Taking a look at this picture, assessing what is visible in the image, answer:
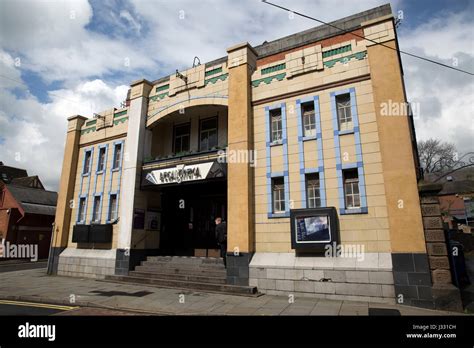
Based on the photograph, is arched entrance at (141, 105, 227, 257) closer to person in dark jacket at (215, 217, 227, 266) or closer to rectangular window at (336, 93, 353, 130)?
person in dark jacket at (215, 217, 227, 266)

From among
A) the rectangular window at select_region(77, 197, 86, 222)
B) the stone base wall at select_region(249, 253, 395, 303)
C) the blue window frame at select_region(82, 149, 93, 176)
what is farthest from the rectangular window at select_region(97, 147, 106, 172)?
the stone base wall at select_region(249, 253, 395, 303)

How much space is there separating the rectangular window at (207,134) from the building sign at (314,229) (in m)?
7.50

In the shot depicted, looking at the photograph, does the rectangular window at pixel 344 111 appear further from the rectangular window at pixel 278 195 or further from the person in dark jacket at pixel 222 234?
the person in dark jacket at pixel 222 234

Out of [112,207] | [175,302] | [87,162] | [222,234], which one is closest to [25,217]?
[87,162]

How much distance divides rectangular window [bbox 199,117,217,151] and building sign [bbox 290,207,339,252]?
295 inches

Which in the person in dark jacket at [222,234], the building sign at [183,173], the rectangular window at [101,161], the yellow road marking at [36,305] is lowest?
the yellow road marking at [36,305]

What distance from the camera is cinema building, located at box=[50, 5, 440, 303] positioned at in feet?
32.7

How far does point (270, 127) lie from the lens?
510 inches

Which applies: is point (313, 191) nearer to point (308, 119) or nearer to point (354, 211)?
point (354, 211)

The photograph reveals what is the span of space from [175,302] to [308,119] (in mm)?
8706

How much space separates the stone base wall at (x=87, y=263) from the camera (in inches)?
605

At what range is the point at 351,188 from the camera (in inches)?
431

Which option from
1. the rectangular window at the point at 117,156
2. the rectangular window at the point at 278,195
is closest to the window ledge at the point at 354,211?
the rectangular window at the point at 278,195
